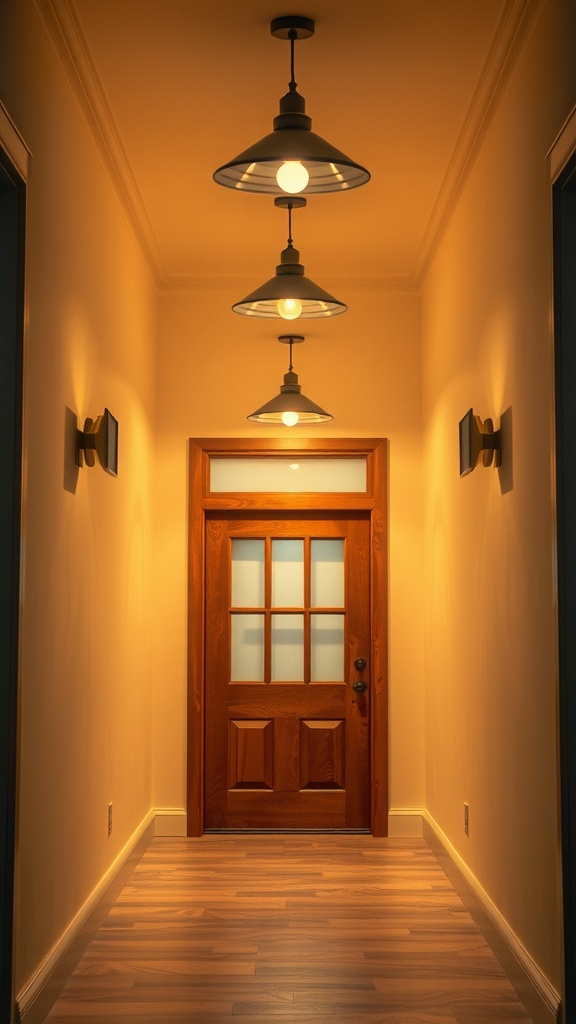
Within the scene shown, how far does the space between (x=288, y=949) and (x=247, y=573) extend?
108 inches

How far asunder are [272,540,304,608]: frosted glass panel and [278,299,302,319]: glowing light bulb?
2.41 meters

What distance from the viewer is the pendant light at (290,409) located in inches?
215

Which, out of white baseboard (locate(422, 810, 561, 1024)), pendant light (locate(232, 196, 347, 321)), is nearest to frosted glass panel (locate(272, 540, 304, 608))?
white baseboard (locate(422, 810, 561, 1024))

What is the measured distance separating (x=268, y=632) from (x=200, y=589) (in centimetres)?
47

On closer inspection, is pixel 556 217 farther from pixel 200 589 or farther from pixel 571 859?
pixel 200 589

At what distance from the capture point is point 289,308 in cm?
432

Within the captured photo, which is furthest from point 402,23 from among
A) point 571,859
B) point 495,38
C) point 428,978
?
point 428,978

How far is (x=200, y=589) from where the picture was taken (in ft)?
21.1

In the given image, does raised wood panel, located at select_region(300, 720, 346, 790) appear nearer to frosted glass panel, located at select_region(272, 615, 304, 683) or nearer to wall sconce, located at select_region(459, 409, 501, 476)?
frosted glass panel, located at select_region(272, 615, 304, 683)

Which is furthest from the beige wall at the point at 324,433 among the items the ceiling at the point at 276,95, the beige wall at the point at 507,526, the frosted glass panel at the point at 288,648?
the frosted glass panel at the point at 288,648

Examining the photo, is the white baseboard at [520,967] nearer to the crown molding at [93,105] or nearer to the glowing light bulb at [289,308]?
the glowing light bulb at [289,308]

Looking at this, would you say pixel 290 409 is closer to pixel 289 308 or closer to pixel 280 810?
pixel 289 308

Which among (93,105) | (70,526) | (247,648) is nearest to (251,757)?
(247,648)

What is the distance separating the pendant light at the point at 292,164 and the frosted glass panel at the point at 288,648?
3629 mm
